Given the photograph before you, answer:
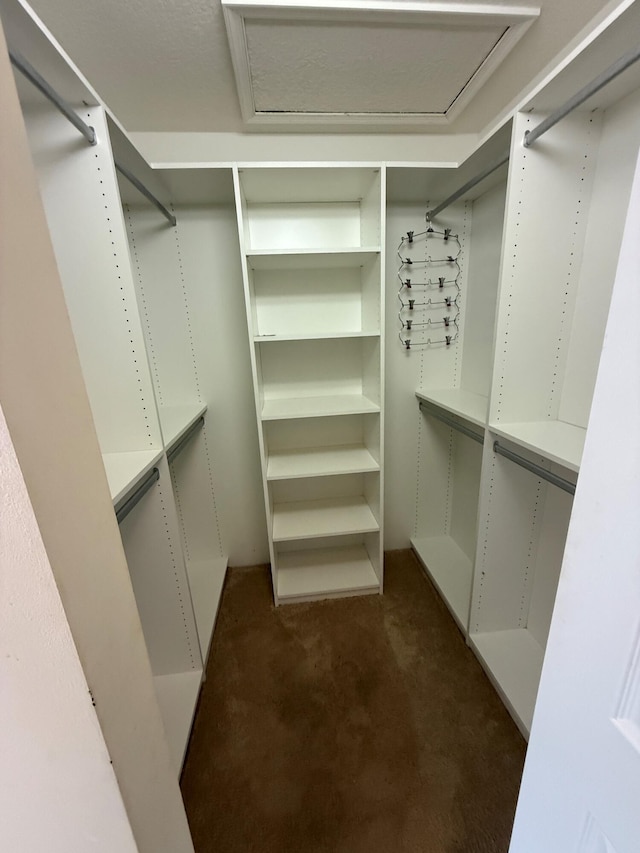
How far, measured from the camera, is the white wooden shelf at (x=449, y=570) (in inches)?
68.1

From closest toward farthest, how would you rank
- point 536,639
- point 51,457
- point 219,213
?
point 51,457 < point 536,639 < point 219,213

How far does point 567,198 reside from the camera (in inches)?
45.1

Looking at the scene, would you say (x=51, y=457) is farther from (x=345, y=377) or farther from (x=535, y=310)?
(x=345, y=377)

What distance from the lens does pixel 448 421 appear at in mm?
1786

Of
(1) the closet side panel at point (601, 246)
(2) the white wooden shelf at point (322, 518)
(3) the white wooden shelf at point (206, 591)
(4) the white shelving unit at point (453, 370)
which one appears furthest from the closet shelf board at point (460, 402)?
(3) the white wooden shelf at point (206, 591)

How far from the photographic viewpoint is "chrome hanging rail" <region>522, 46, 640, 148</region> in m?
0.74

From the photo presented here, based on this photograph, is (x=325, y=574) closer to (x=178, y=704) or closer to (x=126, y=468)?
(x=178, y=704)

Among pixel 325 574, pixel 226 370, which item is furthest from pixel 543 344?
pixel 325 574

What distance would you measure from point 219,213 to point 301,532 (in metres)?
1.73

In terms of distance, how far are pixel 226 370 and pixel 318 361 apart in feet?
1.74

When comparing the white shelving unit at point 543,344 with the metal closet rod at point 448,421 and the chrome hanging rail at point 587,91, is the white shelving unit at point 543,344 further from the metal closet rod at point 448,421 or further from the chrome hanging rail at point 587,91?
the metal closet rod at point 448,421

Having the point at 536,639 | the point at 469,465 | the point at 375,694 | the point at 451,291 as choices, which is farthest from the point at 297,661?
the point at 451,291

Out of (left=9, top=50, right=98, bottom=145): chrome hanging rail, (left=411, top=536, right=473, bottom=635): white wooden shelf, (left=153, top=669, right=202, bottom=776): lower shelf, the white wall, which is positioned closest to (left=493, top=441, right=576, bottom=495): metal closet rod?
(left=411, top=536, right=473, bottom=635): white wooden shelf

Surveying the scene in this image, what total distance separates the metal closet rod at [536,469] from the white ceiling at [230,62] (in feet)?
4.67
